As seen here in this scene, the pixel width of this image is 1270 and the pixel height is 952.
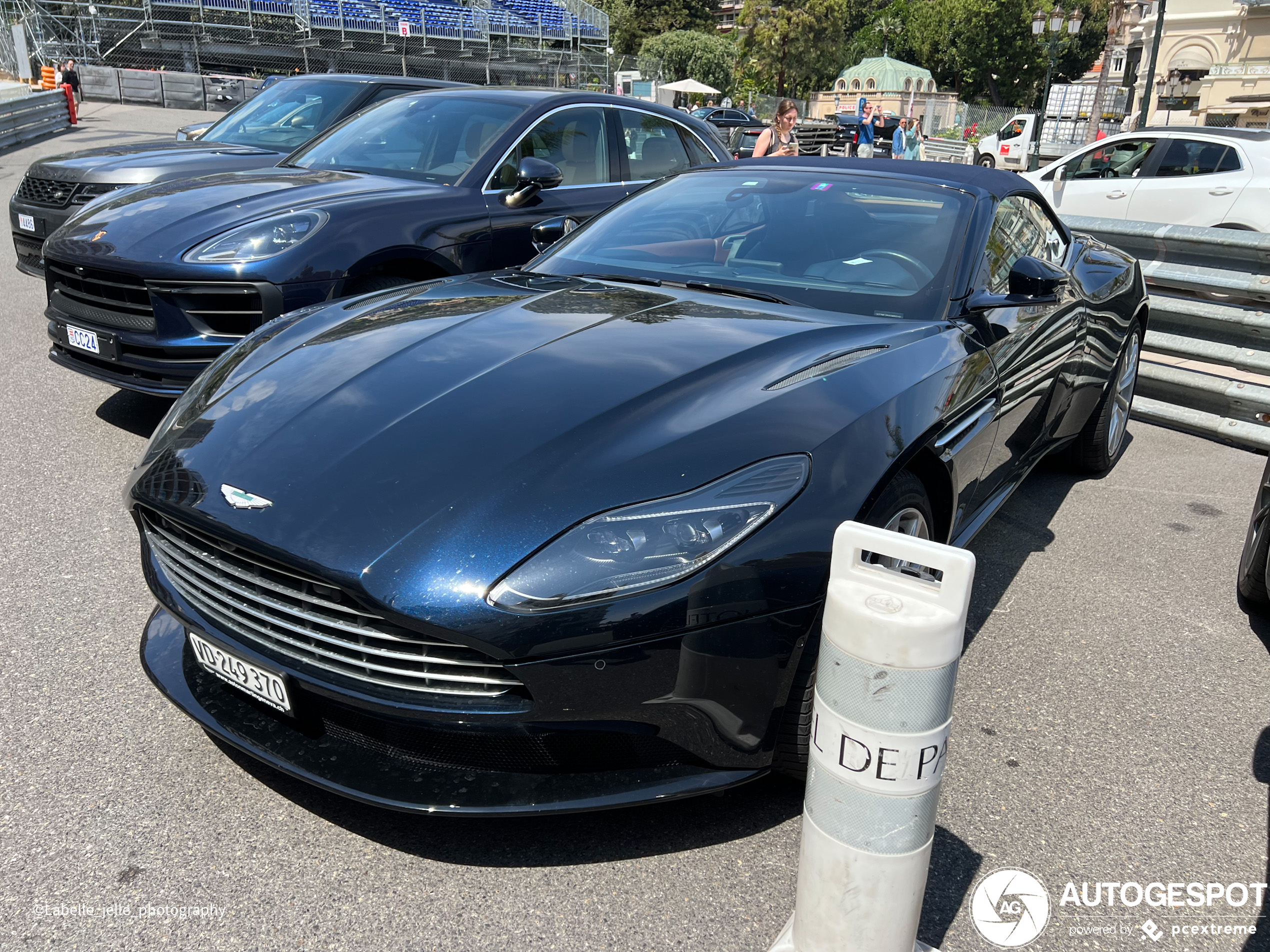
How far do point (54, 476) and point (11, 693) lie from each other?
5.87 ft

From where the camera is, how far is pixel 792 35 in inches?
2542

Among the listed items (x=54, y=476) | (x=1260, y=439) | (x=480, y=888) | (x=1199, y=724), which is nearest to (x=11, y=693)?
(x=480, y=888)

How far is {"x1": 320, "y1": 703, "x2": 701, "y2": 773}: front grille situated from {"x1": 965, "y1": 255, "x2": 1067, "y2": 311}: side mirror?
197 cm

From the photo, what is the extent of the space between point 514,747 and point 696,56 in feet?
250

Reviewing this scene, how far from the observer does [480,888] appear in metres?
2.11

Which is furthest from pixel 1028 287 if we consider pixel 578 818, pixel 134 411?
pixel 134 411

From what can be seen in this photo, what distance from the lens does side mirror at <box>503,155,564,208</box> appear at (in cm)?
528

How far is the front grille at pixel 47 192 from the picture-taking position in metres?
6.98

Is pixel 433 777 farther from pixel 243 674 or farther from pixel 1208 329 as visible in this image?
pixel 1208 329

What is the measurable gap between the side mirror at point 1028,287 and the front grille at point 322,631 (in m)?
2.16

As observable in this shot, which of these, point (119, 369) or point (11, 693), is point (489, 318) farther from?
point (119, 369)

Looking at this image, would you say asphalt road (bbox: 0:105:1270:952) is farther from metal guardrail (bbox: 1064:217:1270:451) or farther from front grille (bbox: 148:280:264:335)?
metal guardrail (bbox: 1064:217:1270:451)

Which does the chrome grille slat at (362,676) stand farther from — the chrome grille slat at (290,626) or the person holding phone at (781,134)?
the person holding phone at (781,134)

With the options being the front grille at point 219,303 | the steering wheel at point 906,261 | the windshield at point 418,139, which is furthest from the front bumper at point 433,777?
the windshield at point 418,139
